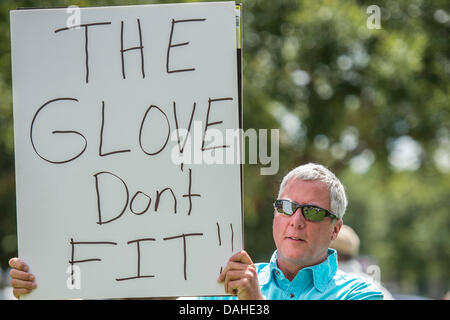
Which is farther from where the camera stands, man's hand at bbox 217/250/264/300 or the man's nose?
the man's nose

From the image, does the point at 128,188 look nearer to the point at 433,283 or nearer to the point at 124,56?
the point at 124,56

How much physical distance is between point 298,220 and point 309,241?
10cm

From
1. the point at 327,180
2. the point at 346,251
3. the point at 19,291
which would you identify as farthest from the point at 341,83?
the point at 19,291

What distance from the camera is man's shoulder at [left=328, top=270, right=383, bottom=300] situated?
2436 mm

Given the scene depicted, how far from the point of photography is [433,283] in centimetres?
4678

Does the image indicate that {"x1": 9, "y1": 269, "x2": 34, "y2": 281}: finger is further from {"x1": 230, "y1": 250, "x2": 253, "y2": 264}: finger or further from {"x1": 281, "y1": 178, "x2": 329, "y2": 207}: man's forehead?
{"x1": 281, "y1": 178, "x2": 329, "y2": 207}: man's forehead

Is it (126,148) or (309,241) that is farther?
(309,241)

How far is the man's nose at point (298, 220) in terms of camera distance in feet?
7.98

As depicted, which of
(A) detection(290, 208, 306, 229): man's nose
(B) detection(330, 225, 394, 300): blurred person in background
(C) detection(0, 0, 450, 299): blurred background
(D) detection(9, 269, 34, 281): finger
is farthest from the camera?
(C) detection(0, 0, 450, 299): blurred background

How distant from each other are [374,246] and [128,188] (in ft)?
146

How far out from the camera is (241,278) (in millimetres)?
2219

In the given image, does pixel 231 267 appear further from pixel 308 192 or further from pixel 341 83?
pixel 341 83

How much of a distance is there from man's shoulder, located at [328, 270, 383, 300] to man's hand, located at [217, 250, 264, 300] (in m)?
0.41

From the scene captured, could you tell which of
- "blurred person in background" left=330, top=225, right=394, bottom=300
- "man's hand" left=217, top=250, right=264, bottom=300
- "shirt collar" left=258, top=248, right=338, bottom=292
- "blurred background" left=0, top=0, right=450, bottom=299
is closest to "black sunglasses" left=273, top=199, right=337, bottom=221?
"shirt collar" left=258, top=248, right=338, bottom=292
